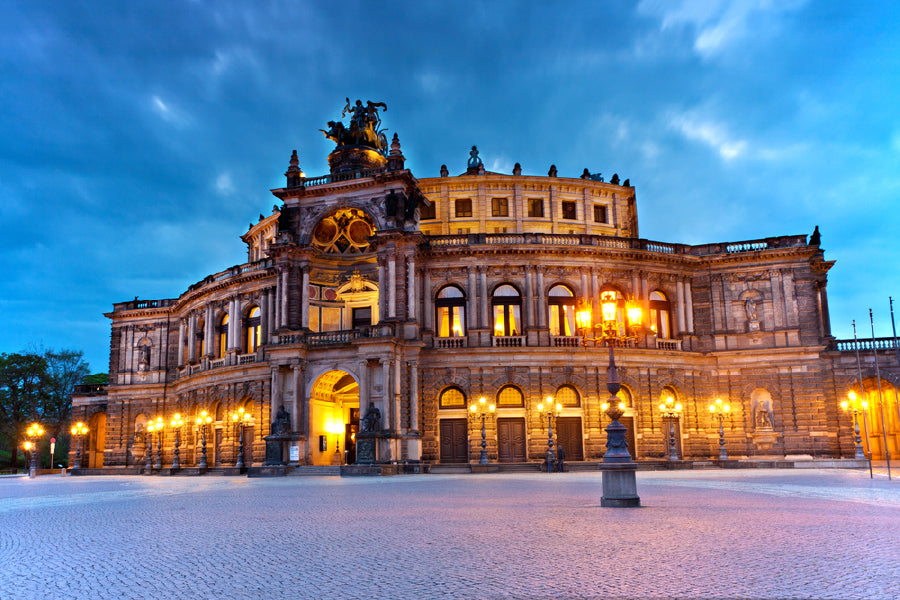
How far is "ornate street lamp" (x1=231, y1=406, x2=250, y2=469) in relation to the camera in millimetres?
48769

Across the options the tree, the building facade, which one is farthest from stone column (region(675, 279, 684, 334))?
the tree

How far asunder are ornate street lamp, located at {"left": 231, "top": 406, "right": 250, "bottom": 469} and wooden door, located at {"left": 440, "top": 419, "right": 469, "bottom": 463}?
536 inches

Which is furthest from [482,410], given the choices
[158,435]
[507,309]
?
[158,435]

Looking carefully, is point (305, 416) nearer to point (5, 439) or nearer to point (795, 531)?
point (795, 531)

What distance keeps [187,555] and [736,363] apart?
1815 inches

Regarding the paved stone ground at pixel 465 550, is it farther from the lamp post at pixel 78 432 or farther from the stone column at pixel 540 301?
the lamp post at pixel 78 432

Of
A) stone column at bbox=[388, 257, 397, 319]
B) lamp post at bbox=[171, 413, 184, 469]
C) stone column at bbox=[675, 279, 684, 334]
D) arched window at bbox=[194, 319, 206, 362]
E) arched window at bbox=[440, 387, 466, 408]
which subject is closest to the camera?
stone column at bbox=[388, 257, 397, 319]

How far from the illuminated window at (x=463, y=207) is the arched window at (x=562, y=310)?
11.0m

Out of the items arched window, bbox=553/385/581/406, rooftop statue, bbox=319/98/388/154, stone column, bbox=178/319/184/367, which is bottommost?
arched window, bbox=553/385/581/406

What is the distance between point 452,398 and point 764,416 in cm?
2119

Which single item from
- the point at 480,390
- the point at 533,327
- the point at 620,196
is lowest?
the point at 480,390

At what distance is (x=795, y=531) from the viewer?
12797 mm

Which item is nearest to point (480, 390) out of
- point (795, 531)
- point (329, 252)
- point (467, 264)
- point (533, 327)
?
point (533, 327)

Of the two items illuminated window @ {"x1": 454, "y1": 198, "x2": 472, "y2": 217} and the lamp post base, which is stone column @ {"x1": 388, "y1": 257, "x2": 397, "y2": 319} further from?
the lamp post base
